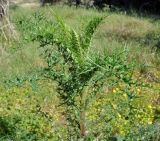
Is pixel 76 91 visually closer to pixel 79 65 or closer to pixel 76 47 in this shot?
pixel 79 65

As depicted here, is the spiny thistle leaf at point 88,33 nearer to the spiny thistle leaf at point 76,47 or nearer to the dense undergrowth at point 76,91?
the dense undergrowth at point 76,91

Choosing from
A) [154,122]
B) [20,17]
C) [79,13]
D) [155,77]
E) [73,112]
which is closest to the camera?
[73,112]

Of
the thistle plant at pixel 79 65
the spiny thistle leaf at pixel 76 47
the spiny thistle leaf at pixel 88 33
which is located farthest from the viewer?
the spiny thistle leaf at pixel 88 33

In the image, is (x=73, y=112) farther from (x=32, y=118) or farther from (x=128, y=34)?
(x=128, y=34)

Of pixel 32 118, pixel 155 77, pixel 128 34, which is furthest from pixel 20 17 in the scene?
pixel 32 118

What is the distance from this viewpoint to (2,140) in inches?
217

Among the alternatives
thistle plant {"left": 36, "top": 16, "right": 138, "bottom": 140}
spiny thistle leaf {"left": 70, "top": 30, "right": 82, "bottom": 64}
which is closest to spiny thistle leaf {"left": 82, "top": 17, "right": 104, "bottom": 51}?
thistle plant {"left": 36, "top": 16, "right": 138, "bottom": 140}

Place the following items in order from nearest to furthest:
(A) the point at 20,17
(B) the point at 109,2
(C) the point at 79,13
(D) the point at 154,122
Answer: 1. (D) the point at 154,122
2. (A) the point at 20,17
3. (C) the point at 79,13
4. (B) the point at 109,2

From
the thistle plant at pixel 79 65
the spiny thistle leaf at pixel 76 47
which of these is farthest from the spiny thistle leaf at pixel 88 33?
the spiny thistle leaf at pixel 76 47

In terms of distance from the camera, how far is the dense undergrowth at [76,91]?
15.4ft

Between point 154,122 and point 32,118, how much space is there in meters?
1.49

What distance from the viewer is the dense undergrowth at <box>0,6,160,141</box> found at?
15.4 feet

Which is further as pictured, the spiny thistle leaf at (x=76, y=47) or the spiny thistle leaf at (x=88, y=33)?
the spiny thistle leaf at (x=88, y=33)

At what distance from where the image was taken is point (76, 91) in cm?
479
